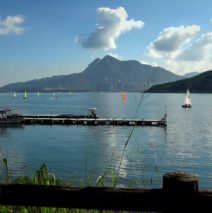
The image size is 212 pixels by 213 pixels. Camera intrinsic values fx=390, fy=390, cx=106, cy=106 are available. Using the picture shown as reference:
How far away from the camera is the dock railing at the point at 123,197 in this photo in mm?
3139

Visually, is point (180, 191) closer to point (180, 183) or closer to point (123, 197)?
point (180, 183)

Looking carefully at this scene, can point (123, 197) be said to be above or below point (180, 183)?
below

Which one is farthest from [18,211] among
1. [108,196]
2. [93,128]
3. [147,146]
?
[93,128]

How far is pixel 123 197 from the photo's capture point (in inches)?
129

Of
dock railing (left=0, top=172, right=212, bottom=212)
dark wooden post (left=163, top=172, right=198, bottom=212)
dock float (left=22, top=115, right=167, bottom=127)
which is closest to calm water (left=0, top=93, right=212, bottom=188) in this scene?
dock float (left=22, top=115, right=167, bottom=127)

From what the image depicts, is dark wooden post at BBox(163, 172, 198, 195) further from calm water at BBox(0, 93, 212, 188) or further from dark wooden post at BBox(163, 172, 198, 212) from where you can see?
calm water at BBox(0, 93, 212, 188)

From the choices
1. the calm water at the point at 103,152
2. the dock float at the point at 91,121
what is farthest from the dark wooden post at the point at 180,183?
the dock float at the point at 91,121

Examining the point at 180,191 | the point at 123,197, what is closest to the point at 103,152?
the point at 123,197

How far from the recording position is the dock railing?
10.3 ft

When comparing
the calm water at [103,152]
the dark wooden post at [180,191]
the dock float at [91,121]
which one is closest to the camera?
the dark wooden post at [180,191]

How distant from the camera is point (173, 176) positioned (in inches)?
125

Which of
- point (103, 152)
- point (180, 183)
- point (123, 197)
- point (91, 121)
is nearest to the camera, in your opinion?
point (180, 183)

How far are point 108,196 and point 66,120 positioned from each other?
3300 inches

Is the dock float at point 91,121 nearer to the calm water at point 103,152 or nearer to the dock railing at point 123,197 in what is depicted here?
the calm water at point 103,152
